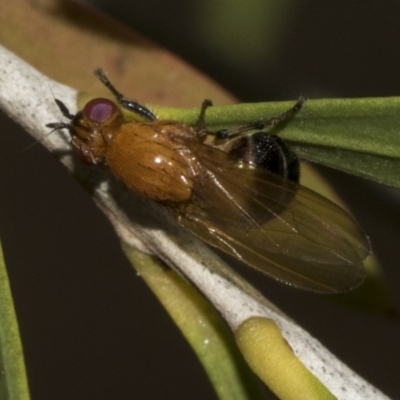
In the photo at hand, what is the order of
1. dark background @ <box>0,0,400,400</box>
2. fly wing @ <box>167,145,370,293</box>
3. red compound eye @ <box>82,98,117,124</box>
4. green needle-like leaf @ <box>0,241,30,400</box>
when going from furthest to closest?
dark background @ <box>0,0,400,400</box>
red compound eye @ <box>82,98,117,124</box>
fly wing @ <box>167,145,370,293</box>
green needle-like leaf @ <box>0,241,30,400</box>

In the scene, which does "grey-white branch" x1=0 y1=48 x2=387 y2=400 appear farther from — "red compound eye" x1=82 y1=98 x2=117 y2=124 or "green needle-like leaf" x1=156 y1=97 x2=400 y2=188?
"green needle-like leaf" x1=156 y1=97 x2=400 y2=188

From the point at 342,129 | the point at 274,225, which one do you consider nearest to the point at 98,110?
the point at 274,225

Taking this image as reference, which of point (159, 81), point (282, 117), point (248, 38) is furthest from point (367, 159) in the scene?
point (248, 38)

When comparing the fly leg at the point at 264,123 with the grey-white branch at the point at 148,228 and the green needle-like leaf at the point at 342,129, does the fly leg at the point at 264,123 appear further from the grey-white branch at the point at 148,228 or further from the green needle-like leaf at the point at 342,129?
the grey-white branch at the point at 148,228

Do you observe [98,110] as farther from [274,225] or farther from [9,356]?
[9,356]

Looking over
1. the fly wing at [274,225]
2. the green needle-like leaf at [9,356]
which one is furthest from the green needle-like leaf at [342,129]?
the green needle-like leaf at [9,356]

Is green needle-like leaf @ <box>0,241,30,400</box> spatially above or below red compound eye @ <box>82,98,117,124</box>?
below

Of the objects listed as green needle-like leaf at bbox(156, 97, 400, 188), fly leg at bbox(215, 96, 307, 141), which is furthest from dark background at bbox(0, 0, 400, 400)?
green needle-like leaf at bbox(156, 97, 400, 188)
